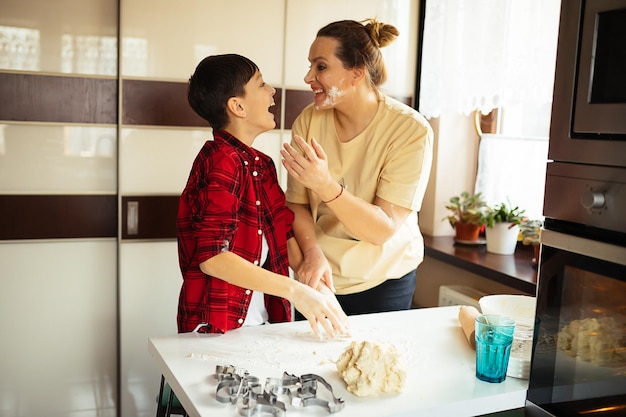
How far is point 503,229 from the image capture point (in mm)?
2807

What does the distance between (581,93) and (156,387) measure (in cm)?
228

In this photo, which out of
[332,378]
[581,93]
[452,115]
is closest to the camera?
[581,93]

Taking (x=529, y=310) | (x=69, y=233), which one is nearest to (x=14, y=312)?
(x=69, y=233)

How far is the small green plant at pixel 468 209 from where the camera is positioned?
289 cm

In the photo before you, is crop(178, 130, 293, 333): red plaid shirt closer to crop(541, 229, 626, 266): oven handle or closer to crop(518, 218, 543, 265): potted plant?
crop(541, 229, 626, 266): oven handle

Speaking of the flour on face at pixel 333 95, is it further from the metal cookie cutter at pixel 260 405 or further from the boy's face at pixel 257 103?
the metal cookie cutter at pixel 260 405

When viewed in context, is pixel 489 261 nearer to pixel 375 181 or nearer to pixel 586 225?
pixel 375 181

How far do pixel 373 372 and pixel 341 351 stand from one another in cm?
24

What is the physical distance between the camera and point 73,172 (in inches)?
103

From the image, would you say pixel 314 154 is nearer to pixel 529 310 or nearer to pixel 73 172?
pixel 529 310

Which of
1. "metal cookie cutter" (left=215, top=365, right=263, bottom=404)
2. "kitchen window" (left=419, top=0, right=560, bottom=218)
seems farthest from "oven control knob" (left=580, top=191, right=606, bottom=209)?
"kitchen window" (left=419, top=0, right=560, bottom=218)

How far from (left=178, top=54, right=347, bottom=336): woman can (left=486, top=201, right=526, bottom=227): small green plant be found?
4.14 feet

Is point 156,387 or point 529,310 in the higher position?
point 529,310

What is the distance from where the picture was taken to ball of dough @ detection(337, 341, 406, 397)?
1240 mm
